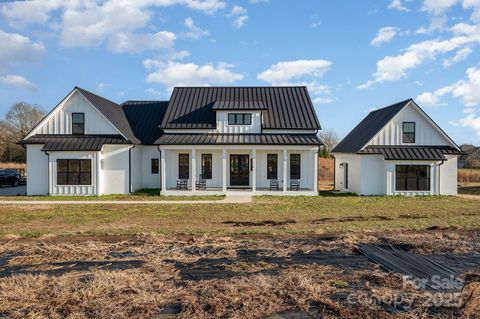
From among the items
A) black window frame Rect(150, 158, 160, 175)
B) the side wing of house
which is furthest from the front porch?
the side wing of house

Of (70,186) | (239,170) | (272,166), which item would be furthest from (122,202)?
(272,166)

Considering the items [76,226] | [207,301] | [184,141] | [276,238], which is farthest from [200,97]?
[207,301]

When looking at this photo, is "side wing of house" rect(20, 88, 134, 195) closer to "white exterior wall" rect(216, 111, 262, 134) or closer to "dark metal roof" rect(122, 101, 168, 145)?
"dark metal roof" rect(122, 101, 168, 145)

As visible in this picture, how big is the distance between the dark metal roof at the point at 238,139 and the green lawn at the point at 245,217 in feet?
13.5

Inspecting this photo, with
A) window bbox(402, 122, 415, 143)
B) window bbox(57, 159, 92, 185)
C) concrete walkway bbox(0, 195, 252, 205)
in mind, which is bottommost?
concrete walkway bbox(0, 195, 252, 205)

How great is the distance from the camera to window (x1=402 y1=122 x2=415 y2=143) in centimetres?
2191

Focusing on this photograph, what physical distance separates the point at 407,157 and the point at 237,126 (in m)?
10.7

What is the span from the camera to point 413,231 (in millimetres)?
10820

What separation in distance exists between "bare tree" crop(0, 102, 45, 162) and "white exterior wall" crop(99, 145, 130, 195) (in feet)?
119

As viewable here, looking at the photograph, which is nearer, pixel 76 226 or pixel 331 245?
pixel 331 245

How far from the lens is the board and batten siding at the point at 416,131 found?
2181 cm

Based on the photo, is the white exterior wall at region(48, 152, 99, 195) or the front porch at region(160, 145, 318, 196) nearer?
the white exterior wall at region(48, 152, 99, 195)

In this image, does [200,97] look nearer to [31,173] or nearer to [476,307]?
[31,173]

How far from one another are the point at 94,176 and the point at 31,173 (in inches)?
163
